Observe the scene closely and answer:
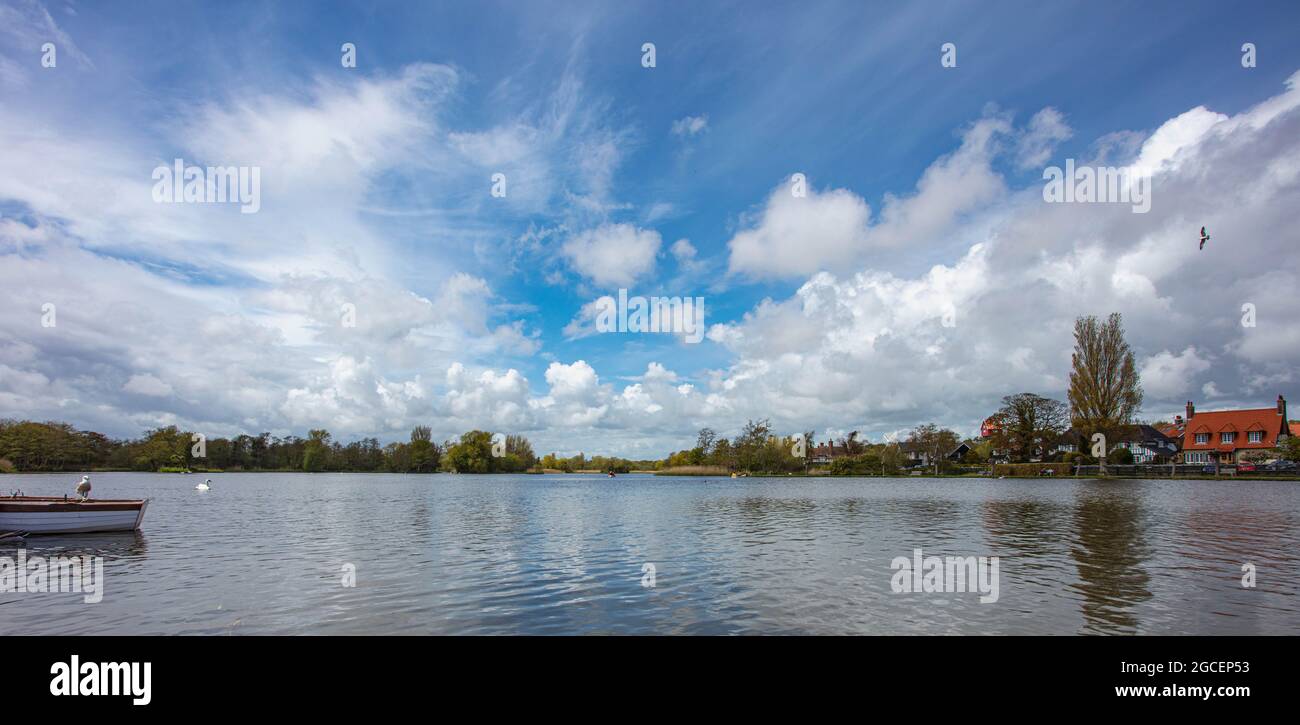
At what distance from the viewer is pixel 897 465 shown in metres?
153

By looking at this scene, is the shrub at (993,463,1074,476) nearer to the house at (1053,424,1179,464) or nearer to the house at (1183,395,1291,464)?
the house at (1053,424,1179,464)

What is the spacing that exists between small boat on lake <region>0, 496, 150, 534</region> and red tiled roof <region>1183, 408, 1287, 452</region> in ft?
516

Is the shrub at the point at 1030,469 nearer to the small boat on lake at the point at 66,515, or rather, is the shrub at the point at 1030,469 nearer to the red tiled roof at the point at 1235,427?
the red tiled roof at the point at 1235,427

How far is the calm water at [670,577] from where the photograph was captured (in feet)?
48.1

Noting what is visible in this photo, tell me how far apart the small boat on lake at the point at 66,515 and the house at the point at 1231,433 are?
147m

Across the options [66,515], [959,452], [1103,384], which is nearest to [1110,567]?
[66,515]

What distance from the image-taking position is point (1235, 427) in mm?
113750

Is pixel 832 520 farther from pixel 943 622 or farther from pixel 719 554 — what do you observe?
pixel 943 622

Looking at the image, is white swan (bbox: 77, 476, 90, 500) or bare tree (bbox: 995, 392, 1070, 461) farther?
bare tree (bbox: 995, 392, 1070, 461)

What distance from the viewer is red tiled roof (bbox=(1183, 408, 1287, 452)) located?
109312 millimetres

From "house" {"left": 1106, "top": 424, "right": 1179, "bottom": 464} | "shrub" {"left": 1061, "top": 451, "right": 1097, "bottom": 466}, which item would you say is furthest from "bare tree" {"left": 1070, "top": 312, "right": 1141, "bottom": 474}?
"house" {"left": 1106, "top": 424, "right": 1179, "bottom": 464}

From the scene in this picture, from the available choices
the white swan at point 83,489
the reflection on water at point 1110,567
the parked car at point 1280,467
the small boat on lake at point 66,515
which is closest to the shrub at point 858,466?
the parked car at point 1280,467

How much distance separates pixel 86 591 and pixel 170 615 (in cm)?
554
